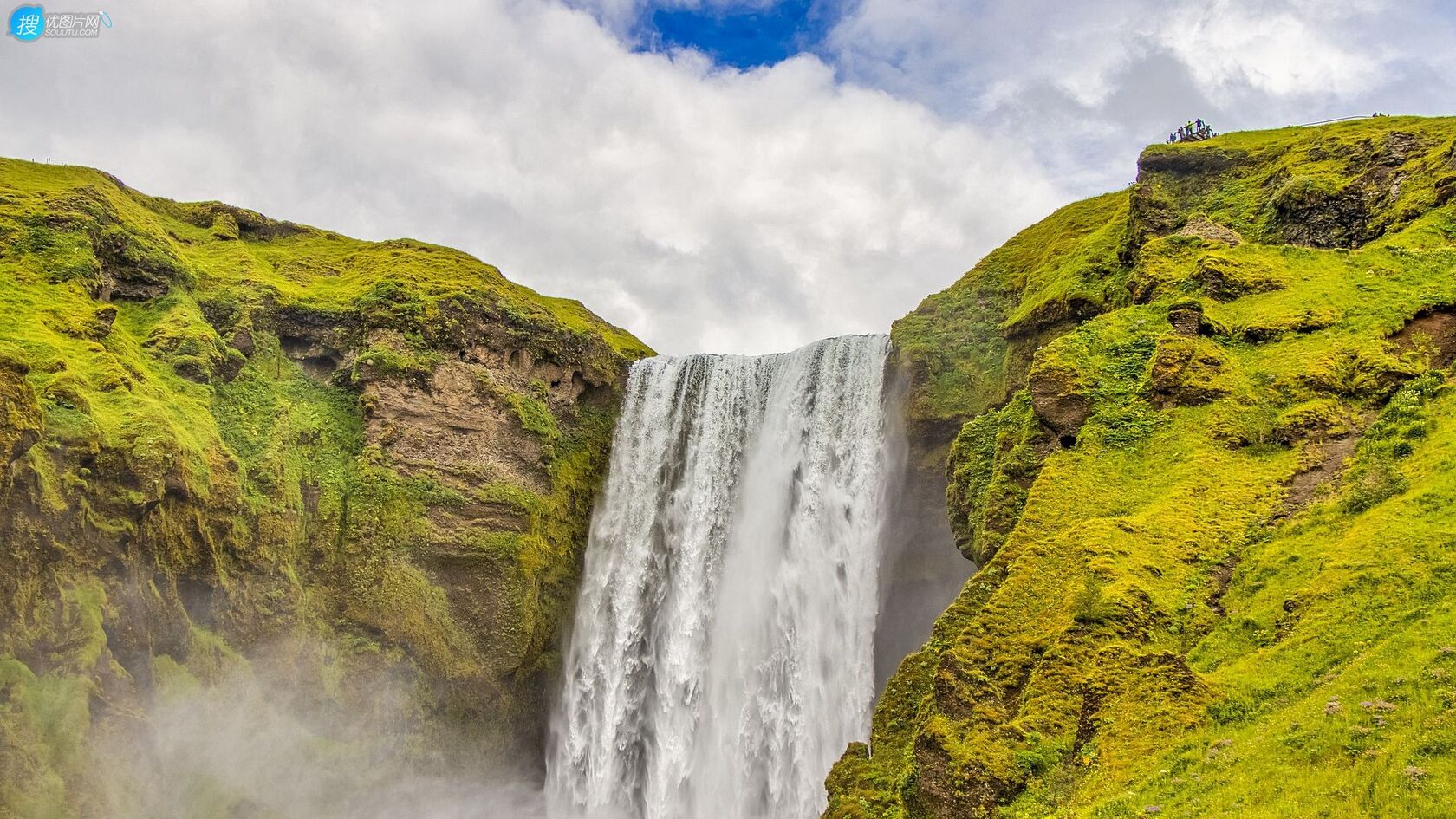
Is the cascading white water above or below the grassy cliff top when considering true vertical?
below

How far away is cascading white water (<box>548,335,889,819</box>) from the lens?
31.0 meters

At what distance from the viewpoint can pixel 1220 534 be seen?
14.0 m

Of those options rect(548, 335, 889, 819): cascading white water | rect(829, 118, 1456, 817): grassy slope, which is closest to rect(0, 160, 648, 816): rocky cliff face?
rect(548, 335, 889, 819): cascading white water

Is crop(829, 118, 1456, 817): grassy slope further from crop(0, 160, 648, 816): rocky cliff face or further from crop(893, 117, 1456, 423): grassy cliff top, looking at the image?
crop(0, 160, 648, 816): rocky cliff face

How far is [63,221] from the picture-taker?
105ft

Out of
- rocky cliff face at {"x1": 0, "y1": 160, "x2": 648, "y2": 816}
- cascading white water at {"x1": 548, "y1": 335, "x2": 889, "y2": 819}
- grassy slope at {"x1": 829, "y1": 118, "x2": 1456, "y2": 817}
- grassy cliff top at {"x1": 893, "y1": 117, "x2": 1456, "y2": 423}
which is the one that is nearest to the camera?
grassy slope at {"x1": 829, "y1": 118, "x2": 1456, "y2": 817}

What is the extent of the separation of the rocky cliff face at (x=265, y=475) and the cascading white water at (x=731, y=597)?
2.56m

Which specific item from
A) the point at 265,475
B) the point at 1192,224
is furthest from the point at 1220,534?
the point at 265,475

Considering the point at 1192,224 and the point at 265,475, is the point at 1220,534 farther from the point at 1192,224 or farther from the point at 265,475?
the point at 265,475

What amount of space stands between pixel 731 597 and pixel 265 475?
1885cm

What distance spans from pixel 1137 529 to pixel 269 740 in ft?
96.0

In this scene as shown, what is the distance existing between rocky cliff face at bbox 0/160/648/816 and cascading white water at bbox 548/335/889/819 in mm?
2562

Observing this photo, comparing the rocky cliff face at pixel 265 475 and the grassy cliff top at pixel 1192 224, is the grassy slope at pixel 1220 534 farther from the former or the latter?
the rocky cliff face at pixel 265 475

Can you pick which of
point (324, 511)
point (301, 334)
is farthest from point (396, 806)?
point (301, 334)
